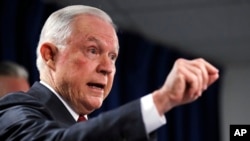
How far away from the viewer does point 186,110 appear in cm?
338

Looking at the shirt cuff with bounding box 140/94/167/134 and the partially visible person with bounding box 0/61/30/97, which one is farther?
the partially visible person with bounding box 0/61/30/97

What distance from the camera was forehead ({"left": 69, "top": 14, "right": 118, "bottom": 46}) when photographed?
0.82 m

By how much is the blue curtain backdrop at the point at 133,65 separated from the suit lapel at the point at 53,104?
1291 mm

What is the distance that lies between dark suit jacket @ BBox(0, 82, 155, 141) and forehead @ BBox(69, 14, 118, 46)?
0.40 ft

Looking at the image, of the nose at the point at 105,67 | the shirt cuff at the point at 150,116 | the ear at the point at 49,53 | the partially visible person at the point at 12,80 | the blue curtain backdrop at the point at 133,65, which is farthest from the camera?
the blue curtain backdrop at the point at 133,65

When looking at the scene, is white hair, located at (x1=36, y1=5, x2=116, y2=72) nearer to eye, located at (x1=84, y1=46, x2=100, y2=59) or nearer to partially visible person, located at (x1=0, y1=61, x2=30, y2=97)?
eye, located at (x1=84, y1=46, x2=100, y2=59)

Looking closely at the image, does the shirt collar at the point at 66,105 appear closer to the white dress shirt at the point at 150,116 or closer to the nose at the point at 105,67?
the nose at the point at 105,67

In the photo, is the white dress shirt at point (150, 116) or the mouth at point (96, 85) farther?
the mouth at point (96, 85)

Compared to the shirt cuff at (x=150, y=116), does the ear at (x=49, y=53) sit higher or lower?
higher

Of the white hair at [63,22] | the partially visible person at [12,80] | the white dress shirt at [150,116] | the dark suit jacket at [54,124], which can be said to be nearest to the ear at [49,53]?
the white hair at [63,22]

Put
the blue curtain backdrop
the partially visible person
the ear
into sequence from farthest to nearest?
1. the blue curtain backdrop
2. the partially visible person
3. the ear

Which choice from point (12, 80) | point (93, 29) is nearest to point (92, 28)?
point (93, 29)

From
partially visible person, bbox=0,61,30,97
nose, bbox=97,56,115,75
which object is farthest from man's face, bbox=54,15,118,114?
partially visible person, bbox=0,61,30,97

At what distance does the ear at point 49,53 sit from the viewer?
2.92 feet
